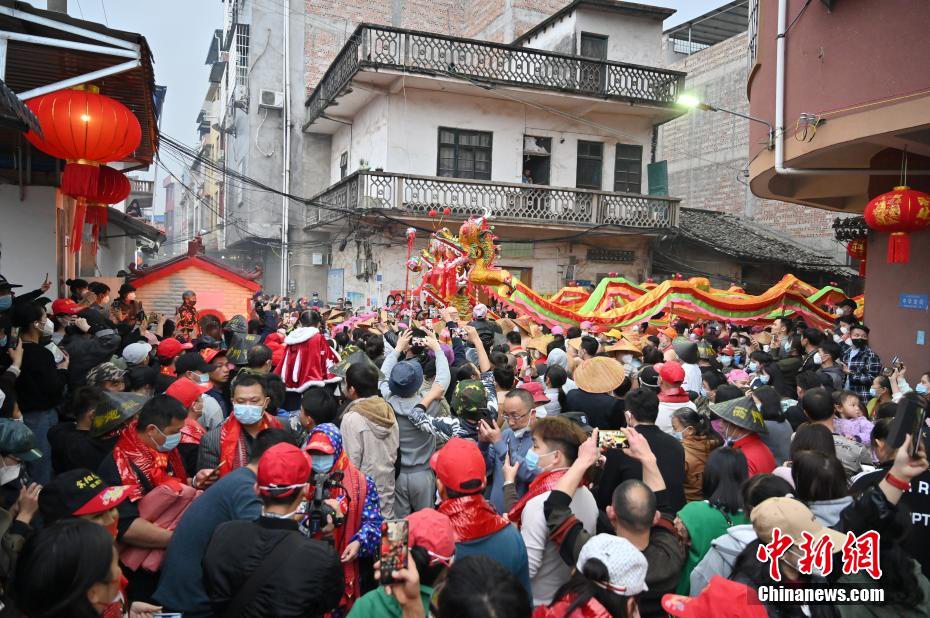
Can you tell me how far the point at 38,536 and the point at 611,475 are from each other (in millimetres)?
2780

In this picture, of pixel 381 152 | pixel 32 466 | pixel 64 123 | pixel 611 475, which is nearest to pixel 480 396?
pixel 611 475

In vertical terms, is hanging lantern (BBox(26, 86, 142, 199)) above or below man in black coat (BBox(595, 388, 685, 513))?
above

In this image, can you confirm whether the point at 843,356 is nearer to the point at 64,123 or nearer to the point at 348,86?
the point at 64,123

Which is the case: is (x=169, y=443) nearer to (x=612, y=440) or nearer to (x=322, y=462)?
(x=322, y=462)

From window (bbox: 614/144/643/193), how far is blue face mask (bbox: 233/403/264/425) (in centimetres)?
1974

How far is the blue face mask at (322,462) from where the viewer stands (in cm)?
331

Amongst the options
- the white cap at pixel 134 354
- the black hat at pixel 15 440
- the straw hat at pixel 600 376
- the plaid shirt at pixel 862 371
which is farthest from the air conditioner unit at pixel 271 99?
the black hat at pixel 15 440

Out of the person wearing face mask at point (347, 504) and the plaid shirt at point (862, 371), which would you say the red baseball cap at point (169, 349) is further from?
the plaid shirt at point (862, 371)

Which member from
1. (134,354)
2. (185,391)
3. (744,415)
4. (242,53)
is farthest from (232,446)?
(242,53)

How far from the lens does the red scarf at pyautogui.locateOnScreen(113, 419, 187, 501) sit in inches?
135

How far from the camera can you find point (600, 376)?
5.39m

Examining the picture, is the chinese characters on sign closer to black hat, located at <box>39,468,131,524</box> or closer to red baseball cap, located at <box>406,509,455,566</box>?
red baseball cap, located at <box>406,509,455,566</box>

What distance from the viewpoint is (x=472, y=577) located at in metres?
2.09

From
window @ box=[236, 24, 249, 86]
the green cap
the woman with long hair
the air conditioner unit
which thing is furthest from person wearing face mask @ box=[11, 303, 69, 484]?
window @ box=[236, 24, 249, 86]
